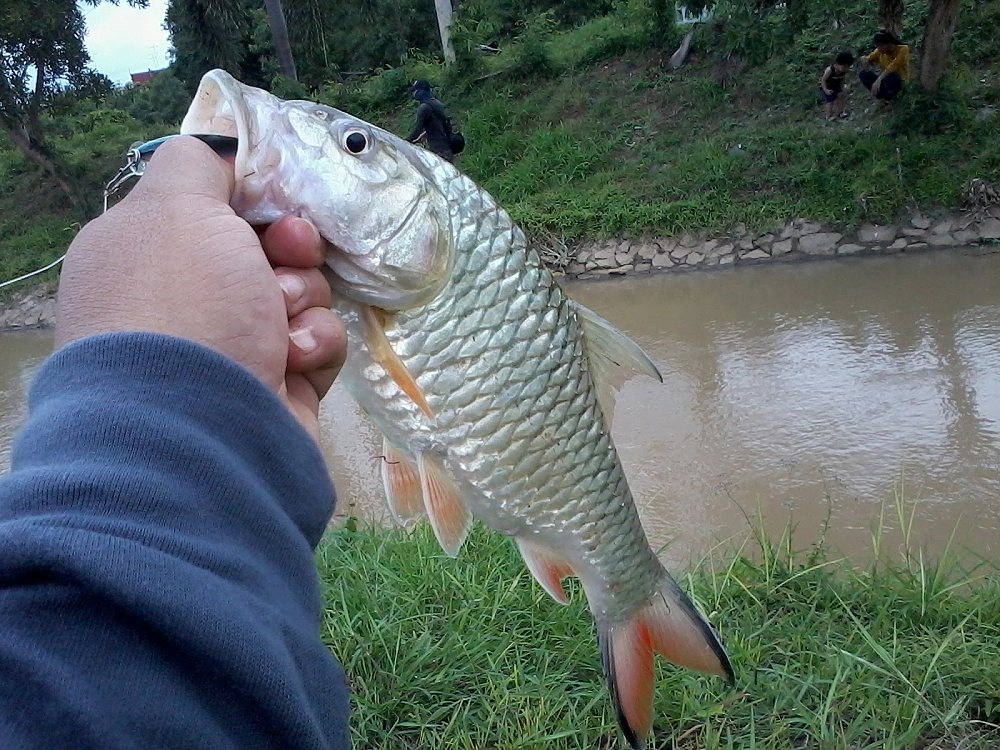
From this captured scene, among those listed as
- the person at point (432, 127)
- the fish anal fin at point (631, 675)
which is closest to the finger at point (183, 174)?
the fish anal fin at point (631, 675)

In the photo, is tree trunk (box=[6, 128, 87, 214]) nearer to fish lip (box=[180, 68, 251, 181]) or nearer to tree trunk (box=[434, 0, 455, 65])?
tree trunk (box=[434, 0, 455, 65])

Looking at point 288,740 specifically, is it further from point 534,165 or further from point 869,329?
point 534,165

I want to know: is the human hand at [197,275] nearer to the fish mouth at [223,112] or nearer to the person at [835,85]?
the fish mouth at [223,112]

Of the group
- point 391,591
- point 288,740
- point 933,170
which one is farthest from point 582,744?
point 933,170

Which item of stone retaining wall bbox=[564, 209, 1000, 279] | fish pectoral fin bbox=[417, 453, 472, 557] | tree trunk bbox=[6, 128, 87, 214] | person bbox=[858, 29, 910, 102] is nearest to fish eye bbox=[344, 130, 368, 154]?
fish pectoral fin bbox=[417, 453, 472, 557]

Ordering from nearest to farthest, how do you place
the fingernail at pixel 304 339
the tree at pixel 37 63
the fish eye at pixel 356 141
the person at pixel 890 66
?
1. the fingernail at pixel 304 339
2. the fish eye at pixel 356 141
3. the person at pixel 890 66
4. the tree at pixel 37 63

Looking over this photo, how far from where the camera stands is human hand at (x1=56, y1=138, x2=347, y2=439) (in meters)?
0.85

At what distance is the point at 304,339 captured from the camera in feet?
3.39

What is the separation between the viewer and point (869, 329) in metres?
5.21

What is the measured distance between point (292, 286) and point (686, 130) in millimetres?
9537

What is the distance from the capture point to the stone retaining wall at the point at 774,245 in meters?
7.21

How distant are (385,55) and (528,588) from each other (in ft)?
62.7

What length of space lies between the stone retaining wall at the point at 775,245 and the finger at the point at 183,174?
285 inches

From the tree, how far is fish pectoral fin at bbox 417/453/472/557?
13.9 meters
